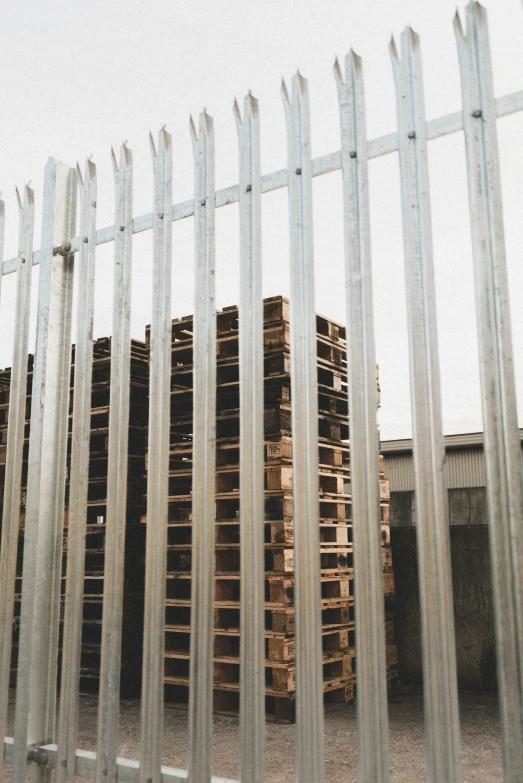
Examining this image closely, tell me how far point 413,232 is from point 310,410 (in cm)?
73

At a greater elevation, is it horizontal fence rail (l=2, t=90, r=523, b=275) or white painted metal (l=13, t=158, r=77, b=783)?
horizontal fence rail (l=2, t=90, r=523, b=275)

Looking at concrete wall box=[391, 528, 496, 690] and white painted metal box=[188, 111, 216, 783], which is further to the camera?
concrete wall box=[391, 528, 496, 690]

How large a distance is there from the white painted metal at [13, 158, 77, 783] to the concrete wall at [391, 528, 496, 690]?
450cm

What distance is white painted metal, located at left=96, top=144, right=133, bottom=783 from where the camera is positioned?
2.90 metres

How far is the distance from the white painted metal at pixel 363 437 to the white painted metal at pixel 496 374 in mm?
376

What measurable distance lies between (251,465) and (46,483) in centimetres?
128

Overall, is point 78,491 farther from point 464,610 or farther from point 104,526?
point 464,610

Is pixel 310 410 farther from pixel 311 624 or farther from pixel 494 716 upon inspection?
pixel 494 716

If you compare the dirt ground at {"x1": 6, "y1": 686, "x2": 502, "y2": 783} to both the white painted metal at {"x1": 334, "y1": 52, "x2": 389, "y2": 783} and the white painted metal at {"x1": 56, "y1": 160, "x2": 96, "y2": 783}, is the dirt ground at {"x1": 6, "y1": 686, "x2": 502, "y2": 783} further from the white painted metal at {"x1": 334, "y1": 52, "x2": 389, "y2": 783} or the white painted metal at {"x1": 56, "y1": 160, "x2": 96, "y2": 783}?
the white painted metal at {"x1": 334, "y1": 52, "x2": 389, "y2": 783}

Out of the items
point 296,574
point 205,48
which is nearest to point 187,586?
point 296,574

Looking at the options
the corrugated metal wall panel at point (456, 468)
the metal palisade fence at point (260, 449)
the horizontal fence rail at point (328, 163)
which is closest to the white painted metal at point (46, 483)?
the metal palisade fence at point (260, 449)

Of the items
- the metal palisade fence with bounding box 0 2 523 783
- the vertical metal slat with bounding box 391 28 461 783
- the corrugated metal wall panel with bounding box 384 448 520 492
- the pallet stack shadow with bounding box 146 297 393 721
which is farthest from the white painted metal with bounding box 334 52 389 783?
the corrugated metal wall panel with bounding box 384 448 520 492

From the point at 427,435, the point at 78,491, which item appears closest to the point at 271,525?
the point at 78,491

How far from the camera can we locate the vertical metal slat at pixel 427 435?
2.20m
